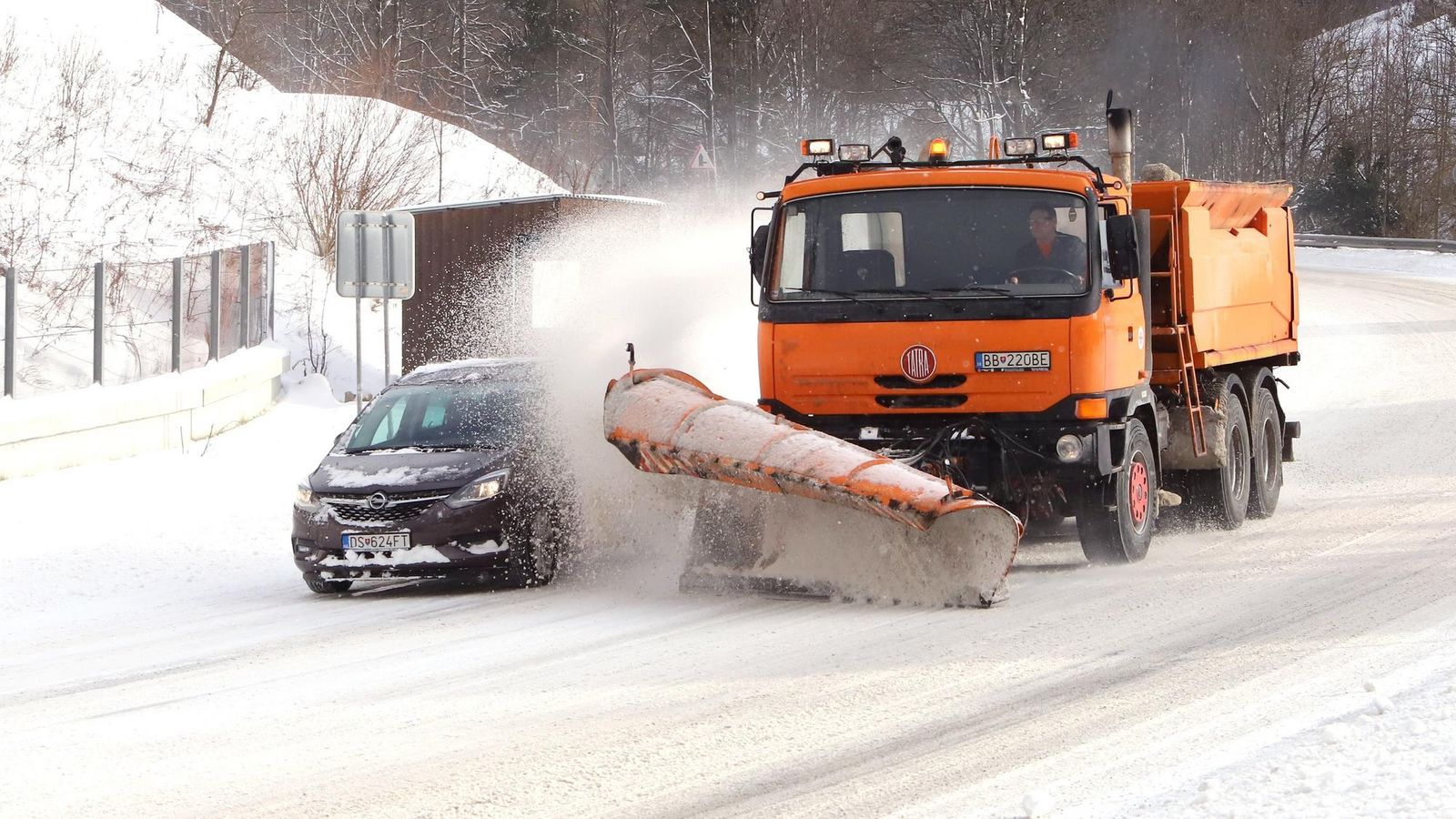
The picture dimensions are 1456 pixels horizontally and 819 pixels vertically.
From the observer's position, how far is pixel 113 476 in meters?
15.7

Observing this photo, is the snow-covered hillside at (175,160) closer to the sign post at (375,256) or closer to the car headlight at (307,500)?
the sign post at (375,256)

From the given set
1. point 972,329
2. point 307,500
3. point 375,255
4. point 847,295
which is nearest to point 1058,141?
point 972,329

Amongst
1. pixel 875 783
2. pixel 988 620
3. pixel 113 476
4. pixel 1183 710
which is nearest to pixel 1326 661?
pixel 1183 710

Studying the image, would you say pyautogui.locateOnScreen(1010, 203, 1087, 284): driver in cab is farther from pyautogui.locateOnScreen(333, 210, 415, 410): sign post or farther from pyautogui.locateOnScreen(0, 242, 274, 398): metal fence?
pyautogui.locateOnScreen(0, 242, 274, 398): metal fence

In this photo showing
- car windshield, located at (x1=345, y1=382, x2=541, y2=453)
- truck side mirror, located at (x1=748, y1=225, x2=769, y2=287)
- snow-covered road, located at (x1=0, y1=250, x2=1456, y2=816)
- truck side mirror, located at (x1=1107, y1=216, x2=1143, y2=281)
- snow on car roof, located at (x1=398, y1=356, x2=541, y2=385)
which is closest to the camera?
snow-covered road, located at (x1=0, y1=250, x2=1456, y2=816)

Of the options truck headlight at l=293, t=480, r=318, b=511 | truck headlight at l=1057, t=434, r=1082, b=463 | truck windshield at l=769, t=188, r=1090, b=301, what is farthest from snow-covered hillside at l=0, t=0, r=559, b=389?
truck headlight at l=1057, t=434, r=1082, b=463

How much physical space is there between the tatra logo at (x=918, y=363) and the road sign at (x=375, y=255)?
8245 millimetres

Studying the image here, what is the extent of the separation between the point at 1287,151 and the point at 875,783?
208 ft

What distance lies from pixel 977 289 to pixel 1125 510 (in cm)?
173

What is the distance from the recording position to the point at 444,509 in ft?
33.1

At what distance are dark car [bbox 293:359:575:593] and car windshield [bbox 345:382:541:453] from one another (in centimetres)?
2

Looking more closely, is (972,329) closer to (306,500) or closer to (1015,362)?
(1015,362)

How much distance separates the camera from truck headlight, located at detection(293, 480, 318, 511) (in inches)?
413

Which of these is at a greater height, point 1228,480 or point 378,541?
point 1228,480
